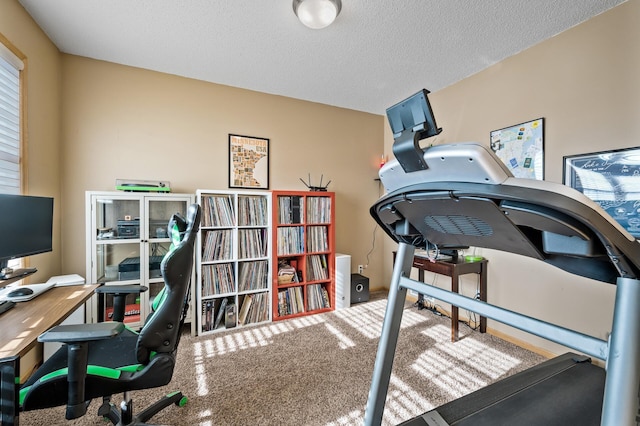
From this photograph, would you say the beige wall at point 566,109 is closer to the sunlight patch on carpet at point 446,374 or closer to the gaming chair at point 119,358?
the sunlight patch on carpet at point 446,374

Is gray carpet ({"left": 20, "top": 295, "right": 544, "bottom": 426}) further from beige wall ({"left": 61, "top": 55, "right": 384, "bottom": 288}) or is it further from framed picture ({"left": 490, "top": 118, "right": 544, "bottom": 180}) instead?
framed picture ({"left": 490, "top": 118, "right": 544, "bottom": 180})

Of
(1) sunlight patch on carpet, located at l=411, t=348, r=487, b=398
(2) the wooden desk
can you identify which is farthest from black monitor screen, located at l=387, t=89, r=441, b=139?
(2) the wooden desk

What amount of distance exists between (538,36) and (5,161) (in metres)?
4.09

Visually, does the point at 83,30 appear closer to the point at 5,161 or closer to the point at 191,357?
the point at 5,161

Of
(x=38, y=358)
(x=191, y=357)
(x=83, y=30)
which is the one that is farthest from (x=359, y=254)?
(x=83, y=30)

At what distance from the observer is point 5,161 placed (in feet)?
6.02

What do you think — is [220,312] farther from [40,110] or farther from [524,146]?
[524,146]

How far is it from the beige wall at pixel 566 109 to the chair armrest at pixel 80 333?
2.97m

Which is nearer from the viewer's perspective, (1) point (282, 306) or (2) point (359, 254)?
(1) point (282, 306)

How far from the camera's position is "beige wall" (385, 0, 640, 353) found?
1.88 metres

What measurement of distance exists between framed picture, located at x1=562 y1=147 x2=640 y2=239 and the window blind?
4067 mm

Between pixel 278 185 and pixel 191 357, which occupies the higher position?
pixel 278 185

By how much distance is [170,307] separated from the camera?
4.28 ft

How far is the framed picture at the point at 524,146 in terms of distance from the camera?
2.32 metres
